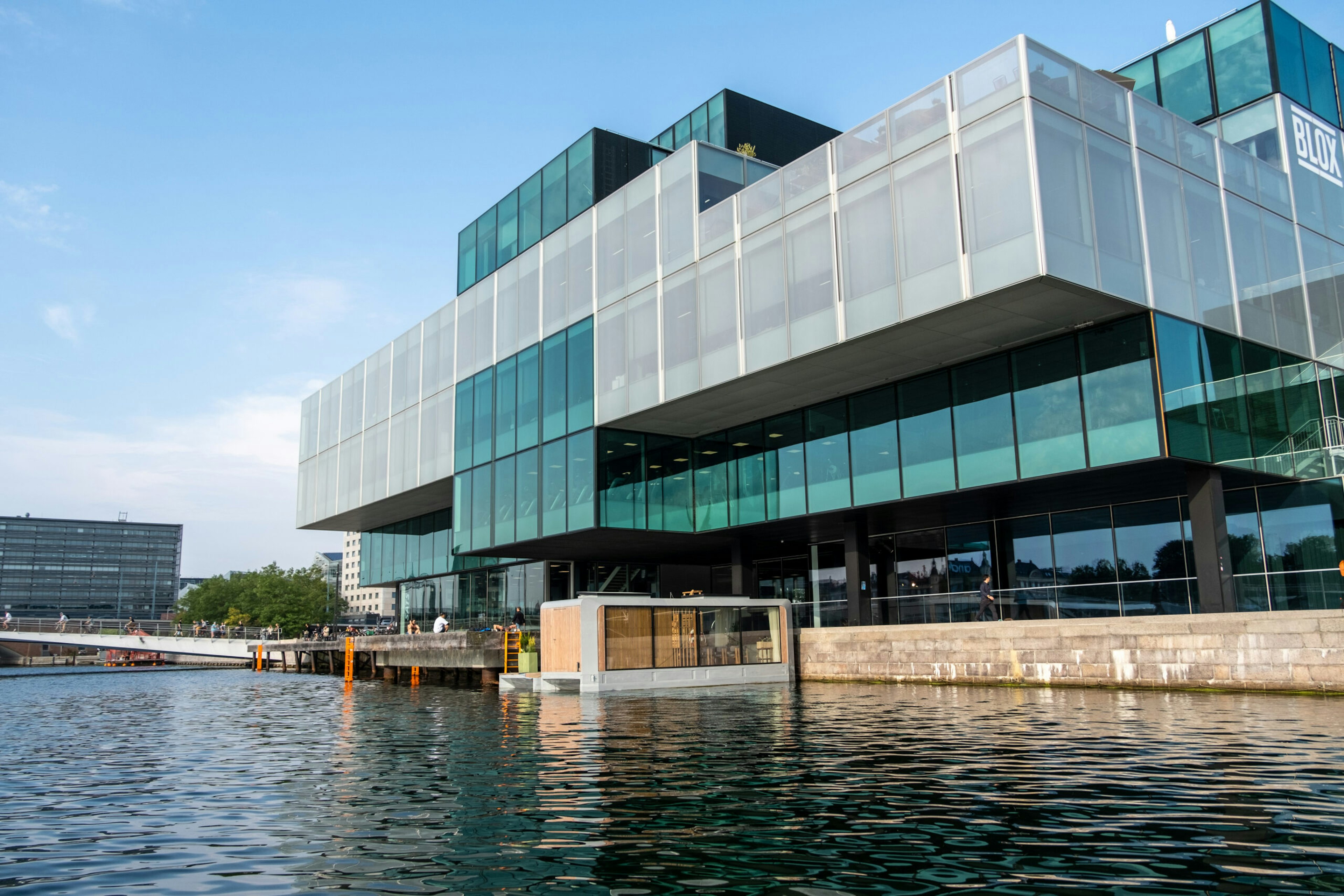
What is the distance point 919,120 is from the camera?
24.5 m

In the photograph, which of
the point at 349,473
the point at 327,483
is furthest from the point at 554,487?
the point at 327,483

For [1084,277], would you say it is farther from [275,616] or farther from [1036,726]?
[275,616]

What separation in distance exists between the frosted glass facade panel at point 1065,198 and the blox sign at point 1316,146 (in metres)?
12.5

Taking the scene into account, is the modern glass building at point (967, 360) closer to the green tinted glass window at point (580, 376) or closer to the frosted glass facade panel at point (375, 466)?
the green tinted glass window at point (580, 376)

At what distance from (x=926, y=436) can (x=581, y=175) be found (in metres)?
17.9

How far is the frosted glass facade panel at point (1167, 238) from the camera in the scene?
23797 millimetres

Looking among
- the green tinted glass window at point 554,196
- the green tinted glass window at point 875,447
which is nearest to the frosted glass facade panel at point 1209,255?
the green tinted glass window at point 875,447

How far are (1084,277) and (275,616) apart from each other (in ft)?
355

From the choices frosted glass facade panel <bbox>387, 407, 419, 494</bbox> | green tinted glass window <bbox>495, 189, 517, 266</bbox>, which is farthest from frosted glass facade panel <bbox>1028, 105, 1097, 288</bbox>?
frosted glass facade panel <bbox>387, 407, 419, 494</bbox>

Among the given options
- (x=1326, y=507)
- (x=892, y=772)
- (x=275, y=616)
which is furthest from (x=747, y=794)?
(x=275, y=616)

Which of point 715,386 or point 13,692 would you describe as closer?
point 715,386

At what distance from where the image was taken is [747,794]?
1005 cm

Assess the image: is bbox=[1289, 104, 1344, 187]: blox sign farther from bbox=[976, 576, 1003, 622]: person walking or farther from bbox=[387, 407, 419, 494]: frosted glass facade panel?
bbox=[387, 407, 419, 494]: frosted glass facade panel

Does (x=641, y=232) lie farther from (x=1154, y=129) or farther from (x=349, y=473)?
(x=349, y=473)
